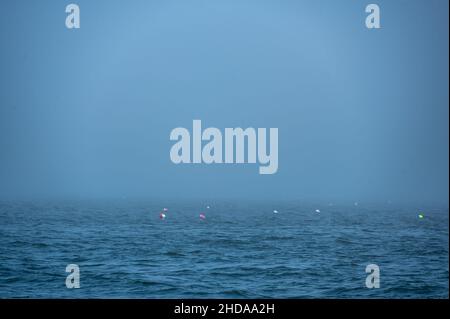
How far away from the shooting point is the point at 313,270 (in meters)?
34.3

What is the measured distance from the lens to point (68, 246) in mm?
44125

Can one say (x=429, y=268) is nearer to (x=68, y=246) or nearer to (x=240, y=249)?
(x=240, y=249)

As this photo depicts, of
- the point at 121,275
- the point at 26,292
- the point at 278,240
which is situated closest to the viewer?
the point at 26,292

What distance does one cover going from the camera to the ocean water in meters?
27.9

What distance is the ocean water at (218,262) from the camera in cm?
2788

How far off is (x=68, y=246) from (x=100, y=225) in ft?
68.8

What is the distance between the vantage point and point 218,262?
37000 millimetres

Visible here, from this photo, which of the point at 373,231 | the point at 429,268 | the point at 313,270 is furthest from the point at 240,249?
the point at 373,231
